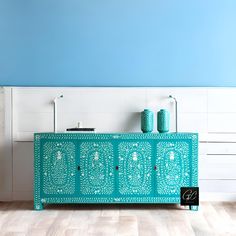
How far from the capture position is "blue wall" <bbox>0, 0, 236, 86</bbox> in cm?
532

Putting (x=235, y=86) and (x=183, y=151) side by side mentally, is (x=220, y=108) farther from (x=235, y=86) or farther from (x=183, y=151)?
(x=183, y=151)

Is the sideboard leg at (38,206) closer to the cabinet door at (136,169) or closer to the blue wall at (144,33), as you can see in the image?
the cabinet door at (136,169)

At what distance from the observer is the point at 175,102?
531 cm

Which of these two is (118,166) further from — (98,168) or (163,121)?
(163,121)

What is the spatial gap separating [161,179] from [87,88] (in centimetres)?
126

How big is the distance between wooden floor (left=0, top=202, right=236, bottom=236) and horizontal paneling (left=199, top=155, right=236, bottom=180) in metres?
0.31

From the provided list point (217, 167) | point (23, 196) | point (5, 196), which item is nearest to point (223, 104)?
point (217, 167)

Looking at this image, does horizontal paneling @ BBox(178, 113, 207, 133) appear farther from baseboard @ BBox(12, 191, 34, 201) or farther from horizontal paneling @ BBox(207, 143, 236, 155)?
baseboard @ BBox(12, 191, 34, 201)

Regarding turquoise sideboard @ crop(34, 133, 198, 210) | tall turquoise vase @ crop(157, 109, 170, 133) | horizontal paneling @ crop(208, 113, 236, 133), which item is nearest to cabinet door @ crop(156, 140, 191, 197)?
turquoise sideboard @ crop(34, 133, 198, 210)

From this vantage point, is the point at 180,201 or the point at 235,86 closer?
the point at 180,201

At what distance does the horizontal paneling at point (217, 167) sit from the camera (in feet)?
17.4

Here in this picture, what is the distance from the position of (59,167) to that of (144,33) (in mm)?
1691

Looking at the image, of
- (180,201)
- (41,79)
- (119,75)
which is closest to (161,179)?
(180,201)

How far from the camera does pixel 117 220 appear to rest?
441 centimetres
